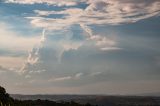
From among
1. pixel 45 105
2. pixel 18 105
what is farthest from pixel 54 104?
pixel 18 105

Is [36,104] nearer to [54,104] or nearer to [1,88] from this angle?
[54,104]

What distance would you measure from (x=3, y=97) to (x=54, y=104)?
226 ft

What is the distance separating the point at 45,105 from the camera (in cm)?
19650

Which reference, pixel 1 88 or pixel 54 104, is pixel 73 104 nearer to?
pixel 54 104

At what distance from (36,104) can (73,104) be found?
18.3 m

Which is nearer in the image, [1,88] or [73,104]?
[1,88]

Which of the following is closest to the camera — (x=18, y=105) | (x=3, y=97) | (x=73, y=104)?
(x=3, y=97)

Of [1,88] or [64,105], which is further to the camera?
[64,105]

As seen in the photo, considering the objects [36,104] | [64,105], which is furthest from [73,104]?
[36,104]

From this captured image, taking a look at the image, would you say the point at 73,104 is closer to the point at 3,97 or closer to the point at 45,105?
the point at 45,105

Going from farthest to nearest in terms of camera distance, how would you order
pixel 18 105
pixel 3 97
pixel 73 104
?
1. pixel 73 104
2. pixel 18 105
3. pixel 3 97

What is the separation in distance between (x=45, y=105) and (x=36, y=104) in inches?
201

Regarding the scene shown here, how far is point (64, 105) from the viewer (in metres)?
191

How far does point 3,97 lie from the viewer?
5123 inches
